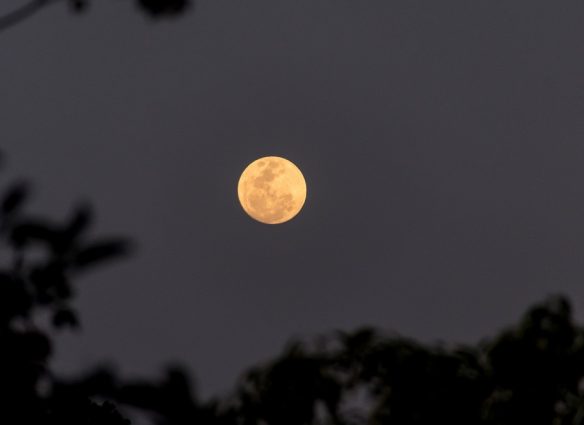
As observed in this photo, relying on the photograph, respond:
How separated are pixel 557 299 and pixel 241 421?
4.13m

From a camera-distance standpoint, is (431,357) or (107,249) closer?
(107,249)

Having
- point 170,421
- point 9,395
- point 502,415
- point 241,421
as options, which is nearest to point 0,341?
point 9,395

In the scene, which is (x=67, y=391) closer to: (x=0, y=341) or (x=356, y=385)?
(x=0, y=341)

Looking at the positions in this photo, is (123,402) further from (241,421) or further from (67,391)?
(241,421)

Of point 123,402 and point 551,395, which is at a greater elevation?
point 551,395

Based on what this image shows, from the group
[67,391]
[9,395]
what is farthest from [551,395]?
[9,395]

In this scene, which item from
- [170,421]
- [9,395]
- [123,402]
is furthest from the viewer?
[170,421]

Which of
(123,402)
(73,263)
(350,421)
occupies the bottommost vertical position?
(123,402)

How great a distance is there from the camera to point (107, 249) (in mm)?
8211

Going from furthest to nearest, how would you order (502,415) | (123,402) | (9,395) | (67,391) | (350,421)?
(350,421) < (502,415) < (123,402) < (67,391) < (9,395)

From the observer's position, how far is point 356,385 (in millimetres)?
11539

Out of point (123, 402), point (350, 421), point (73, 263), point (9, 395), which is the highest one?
point (350, 421)

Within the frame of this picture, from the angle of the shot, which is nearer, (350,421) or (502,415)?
(502,415)

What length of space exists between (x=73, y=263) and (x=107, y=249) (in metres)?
0.33
